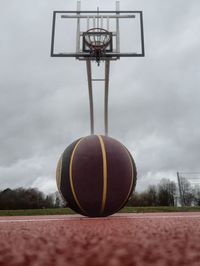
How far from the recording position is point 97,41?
26.2 ft

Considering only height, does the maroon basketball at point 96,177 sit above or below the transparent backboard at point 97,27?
below

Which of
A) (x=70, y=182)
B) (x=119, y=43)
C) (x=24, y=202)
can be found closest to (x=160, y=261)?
(x=70, y=182)

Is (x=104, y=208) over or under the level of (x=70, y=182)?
under

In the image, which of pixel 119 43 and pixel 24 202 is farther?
pixel 24 202

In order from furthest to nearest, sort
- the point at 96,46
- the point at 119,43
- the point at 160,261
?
the point at 119,43 < the point at 96,46 < the point at 160,261

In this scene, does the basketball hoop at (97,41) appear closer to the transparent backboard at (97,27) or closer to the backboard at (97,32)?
the backboard at (97,32)

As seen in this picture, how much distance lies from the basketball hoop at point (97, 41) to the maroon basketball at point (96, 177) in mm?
3814

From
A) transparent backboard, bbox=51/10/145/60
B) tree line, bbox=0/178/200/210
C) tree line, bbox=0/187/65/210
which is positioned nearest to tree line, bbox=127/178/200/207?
tree line, bbox=0/178/200/210

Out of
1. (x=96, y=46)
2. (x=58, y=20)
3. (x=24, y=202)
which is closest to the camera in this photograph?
(x=96, y=46)

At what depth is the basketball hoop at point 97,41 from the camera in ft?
25.8

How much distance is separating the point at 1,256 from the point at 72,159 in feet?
12.7

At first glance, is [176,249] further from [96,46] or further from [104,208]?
[96,46]

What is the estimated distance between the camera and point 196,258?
631 millimetres

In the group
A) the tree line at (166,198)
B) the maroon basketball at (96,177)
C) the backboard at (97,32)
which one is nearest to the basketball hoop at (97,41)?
the backboard at (97,32)
